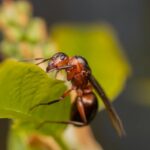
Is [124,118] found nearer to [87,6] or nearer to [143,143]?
[143,143]

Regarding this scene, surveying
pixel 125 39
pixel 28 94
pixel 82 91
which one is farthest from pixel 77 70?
pixel 125 39

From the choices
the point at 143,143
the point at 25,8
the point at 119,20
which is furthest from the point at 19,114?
the point at 119,20

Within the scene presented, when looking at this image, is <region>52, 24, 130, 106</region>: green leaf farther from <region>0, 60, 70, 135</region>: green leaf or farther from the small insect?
<region>0, 60, 70, 135</region>: green leaf

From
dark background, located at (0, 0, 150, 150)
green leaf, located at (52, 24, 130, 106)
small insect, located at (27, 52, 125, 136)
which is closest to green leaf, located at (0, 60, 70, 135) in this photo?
small insect, located at (27, 52, 125, 136)

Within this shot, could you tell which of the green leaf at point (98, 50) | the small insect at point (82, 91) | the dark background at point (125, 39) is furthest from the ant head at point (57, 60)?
A: the dark background at point (125, 39)

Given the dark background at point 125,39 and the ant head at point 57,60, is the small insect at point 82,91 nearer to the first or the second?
the ant head at point 57,60
